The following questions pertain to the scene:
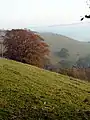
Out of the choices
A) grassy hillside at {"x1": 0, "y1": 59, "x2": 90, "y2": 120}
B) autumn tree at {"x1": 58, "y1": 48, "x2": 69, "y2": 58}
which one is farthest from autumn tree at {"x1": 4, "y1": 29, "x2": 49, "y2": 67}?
autumn tree at {"x1": 58, "y1": 48, "x2": 69, "y2": 58}

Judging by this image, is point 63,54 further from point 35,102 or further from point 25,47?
point 35,102

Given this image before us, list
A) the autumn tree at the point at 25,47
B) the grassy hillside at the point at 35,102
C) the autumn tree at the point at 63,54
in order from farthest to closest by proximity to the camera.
A: 1. the autumn tree at the point at 63,54
2. the autumn tree at the point at 25,47
3. the grassy hillside at the point at 35,102

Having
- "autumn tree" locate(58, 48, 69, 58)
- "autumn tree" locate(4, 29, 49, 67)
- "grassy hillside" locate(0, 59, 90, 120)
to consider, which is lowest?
"autumn tree" locate(58, 48, 69, 58)

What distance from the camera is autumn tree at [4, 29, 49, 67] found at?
61575 mm

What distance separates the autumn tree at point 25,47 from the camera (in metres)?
61.6

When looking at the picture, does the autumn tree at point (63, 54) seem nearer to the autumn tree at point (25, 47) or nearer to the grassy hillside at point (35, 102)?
the autumn tree at point (25, 47)

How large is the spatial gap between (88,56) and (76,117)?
152 metres

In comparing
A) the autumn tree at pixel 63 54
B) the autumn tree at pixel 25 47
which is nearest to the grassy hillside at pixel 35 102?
the autumn tree at pixel 25 47

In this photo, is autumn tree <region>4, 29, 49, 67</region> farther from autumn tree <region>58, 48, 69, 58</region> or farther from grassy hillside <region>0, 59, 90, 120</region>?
autumn tree <region>58, 48, 69, 58</region>

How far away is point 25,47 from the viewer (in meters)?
64.0

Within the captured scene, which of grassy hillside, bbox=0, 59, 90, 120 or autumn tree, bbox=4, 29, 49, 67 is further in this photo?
autumn tree, bbox=4, 29, 49, 67

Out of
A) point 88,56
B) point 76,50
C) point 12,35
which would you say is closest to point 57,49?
point 76,50

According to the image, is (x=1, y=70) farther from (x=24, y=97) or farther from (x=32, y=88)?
(x=24, y=97)

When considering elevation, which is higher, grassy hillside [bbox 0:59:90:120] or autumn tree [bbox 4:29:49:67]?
grassy hillside [bbox 0:59:90:120]
